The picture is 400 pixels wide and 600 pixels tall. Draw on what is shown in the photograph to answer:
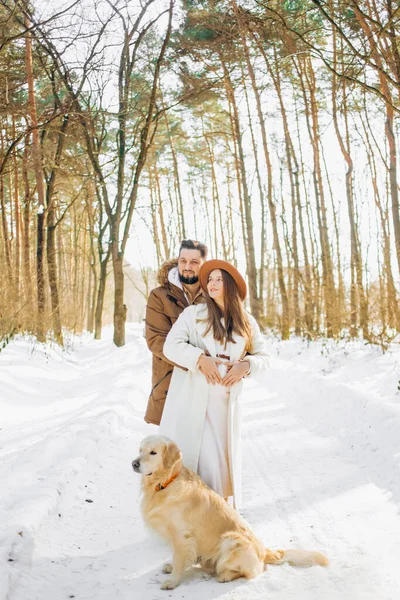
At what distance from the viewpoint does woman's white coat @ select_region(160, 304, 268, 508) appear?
11.3 ft

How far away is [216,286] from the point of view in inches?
142

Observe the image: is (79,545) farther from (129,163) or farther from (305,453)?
(129,163)

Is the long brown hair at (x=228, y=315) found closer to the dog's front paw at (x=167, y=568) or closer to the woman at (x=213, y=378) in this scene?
the woman at (x=213, y=378)

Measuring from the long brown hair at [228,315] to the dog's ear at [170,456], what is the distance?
0.91 m

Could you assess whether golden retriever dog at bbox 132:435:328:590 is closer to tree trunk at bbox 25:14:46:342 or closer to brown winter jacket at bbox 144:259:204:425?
brown winter jacket at bbox 144:259:204:425

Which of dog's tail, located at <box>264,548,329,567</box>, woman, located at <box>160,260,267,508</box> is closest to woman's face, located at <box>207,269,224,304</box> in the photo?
woman, located at <box>160,260,267,508</box>

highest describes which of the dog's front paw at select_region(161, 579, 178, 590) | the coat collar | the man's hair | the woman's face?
the man's hair

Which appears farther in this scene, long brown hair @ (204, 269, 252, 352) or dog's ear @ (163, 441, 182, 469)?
long brown hair @ (204, 269, 252, 352)

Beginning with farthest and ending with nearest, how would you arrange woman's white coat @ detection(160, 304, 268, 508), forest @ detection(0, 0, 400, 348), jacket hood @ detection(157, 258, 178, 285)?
forest @ detection(0, 0, 400, 348)
jacket hood @ detection(157, 258, 178, 285)
woman's white coat @ detection(160, 304, 268, 508)

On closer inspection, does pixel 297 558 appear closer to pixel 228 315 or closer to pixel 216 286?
pixel 228 315

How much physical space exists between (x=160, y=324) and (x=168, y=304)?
7.0 inches

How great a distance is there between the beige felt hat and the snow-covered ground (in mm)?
1794

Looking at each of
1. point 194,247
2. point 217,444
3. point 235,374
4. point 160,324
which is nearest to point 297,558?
point 217,444

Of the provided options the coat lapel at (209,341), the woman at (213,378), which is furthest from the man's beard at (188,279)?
the coat lapel at (209,341)
